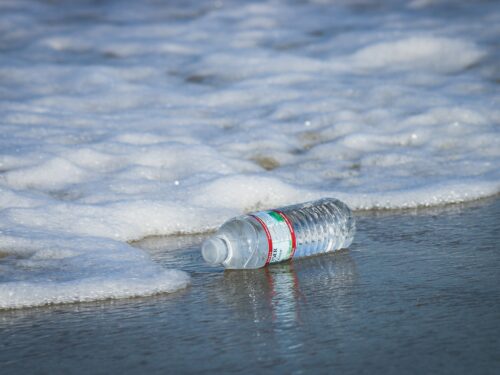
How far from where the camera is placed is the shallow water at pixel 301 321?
182cm

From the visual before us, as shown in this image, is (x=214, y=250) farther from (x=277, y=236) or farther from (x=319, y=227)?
(x=319, y=227)

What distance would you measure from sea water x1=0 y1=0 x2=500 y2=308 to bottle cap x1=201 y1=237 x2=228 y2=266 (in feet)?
0.30

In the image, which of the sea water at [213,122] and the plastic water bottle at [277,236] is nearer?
the plastic water bottle at [277,236]

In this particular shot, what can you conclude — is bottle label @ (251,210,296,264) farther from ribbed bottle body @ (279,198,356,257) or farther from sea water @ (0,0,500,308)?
sea water @ (0,0,500,308)

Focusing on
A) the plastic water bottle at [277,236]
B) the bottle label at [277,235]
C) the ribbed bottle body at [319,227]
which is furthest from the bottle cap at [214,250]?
the ribbed bottle body at [319,227]

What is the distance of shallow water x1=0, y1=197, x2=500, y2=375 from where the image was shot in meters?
1.82

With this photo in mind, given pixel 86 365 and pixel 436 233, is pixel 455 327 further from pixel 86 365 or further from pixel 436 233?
pixel 436 233

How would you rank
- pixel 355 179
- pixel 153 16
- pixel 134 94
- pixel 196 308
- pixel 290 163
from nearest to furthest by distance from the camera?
pixel 196 308, pixel 355 179, pixel 290 163, pixel 134 94, pixel 153 16

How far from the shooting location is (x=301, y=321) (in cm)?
209

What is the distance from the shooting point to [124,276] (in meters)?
2.50

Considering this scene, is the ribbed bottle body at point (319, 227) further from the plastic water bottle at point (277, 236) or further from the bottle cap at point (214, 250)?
the bottle cap at point (214, 250)

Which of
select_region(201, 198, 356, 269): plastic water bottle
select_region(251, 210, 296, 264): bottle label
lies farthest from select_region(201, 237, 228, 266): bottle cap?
select_region(251, 210, 296, 264): bottle label

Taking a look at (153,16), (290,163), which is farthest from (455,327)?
(153,16)

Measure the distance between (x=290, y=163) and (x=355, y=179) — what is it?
0.43m
